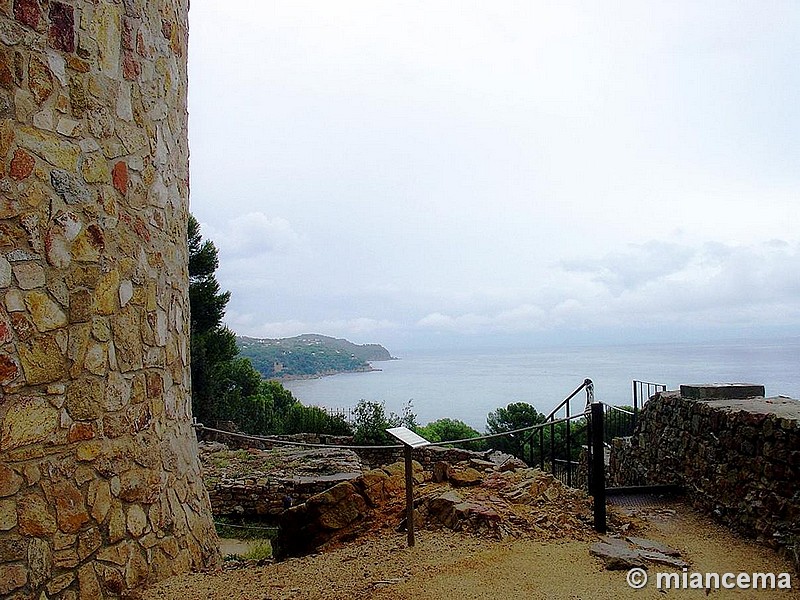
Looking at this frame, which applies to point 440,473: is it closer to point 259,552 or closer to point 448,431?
point 259,552

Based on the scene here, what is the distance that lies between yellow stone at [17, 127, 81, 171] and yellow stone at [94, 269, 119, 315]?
554 millimetres

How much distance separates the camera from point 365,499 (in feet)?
15.4

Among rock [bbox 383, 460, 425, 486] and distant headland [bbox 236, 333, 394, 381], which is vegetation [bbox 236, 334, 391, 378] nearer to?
distant headland [bbox 236, 333, 394, 381]

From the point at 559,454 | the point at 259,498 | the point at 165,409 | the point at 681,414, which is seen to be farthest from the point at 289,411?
the point at 165,409

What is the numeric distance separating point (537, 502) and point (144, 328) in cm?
302

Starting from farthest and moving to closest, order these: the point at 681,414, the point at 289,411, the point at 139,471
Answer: the point at 289,411 → the point at 681,414 → the point at 139,471

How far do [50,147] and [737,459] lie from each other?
4938mm

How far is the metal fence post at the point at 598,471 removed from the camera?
4.34m

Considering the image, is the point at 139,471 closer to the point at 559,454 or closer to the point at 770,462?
the point at 770,462

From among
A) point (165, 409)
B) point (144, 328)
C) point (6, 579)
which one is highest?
point (144, 328)

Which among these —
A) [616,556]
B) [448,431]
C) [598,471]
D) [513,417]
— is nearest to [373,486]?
[598,471]

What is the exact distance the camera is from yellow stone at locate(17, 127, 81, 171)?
2.88 m

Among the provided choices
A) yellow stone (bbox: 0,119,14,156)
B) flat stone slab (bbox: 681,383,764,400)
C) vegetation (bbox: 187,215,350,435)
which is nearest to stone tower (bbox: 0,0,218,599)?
yellow stone (bbox: 0,119,14,156)

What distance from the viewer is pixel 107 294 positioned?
3189 millimetres
